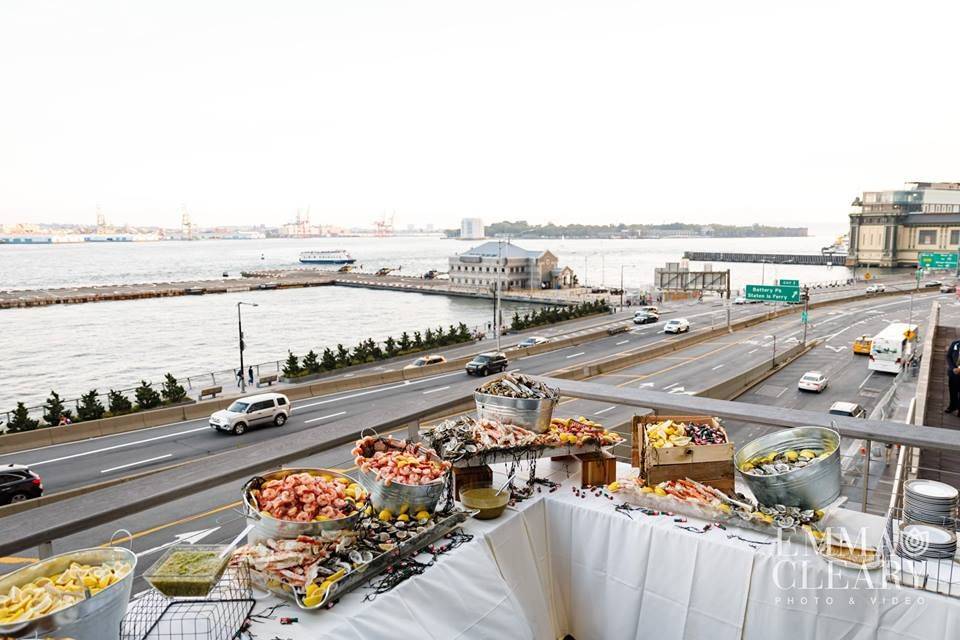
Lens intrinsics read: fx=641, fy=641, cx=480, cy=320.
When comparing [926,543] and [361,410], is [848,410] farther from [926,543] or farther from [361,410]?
[926,543]

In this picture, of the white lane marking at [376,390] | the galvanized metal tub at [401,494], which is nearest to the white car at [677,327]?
the white lane marking at [376,390]

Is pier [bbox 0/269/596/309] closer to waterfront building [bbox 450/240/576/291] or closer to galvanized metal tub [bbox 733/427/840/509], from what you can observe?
waterfront building [bbox 450/240/576/291]

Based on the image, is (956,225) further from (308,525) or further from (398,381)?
(308,525)

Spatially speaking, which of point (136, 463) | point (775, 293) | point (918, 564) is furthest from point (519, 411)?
point (775, 293)

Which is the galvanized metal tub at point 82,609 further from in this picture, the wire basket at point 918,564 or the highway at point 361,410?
the wire basket at point 918,564

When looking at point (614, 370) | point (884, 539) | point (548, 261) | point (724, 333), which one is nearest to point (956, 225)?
point (548, 261)

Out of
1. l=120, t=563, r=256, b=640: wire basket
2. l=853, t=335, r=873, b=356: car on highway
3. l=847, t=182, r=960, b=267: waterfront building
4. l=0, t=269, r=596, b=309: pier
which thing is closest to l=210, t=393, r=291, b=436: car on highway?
l=120, t=563, r=256, b=640: wire basket
